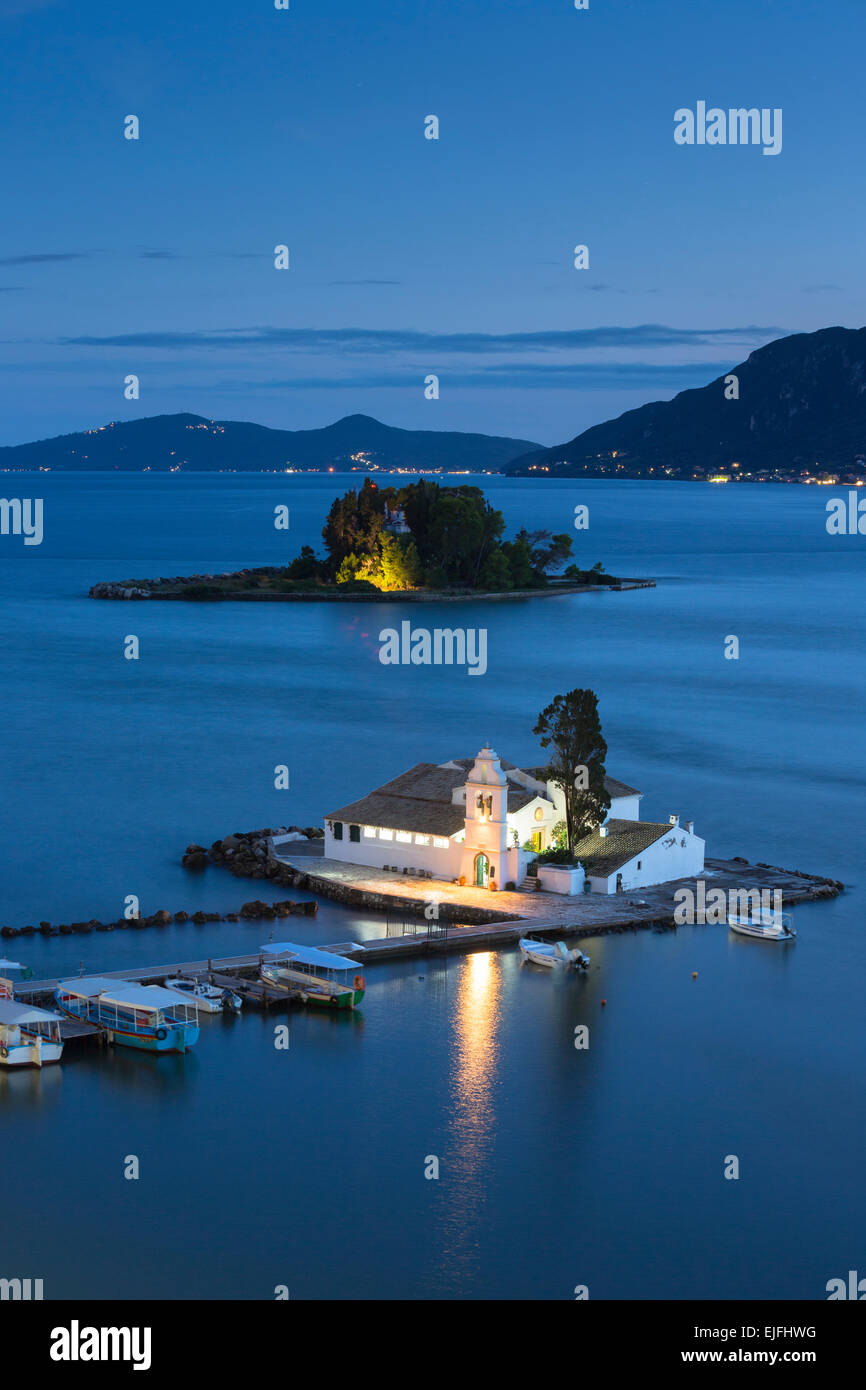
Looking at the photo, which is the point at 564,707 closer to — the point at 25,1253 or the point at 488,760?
the point at 488,760

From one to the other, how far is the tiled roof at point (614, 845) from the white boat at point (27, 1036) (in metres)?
12.7

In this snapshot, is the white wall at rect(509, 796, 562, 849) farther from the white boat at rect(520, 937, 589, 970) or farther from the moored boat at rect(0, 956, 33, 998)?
the moored boat at rect(0, 956, 33, 998)

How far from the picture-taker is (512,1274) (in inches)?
810

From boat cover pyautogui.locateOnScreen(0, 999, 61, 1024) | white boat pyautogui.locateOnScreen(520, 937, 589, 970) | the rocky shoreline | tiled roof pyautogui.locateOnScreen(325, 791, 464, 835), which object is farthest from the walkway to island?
the rocky shoreline

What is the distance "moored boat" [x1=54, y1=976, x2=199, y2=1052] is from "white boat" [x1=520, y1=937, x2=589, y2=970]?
6572mm

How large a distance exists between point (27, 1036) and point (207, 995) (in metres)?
3.38

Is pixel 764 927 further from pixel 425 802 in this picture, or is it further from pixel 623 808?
pixel 425 802

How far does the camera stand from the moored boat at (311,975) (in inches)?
1141

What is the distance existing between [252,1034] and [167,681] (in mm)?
47182

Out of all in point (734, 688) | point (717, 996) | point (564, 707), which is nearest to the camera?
point (717, 996)

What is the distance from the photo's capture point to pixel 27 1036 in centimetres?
2608

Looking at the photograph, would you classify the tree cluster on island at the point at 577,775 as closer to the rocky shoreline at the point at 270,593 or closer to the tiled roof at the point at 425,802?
the tiled roof at the point at 425,802
